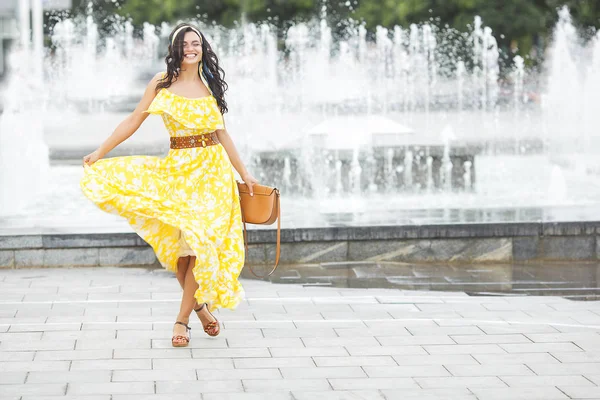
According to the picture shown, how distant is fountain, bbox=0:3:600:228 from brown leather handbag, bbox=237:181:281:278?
4.27m

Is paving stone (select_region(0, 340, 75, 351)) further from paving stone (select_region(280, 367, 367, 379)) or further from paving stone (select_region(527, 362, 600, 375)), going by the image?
paving stone (select_region(527, 362, 600, 375))

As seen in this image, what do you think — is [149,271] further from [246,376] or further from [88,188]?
[246,376]

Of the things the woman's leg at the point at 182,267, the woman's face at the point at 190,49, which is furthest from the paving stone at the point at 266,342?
the woman's face at the point at 190,49

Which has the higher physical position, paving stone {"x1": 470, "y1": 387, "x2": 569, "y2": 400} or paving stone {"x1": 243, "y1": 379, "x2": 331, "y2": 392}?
paving stone {"x1": 243, "y1": 379, "x2": 331, "y2": 392}

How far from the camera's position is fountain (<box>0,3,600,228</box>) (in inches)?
498

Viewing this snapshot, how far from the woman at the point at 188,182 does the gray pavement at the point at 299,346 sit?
322mm

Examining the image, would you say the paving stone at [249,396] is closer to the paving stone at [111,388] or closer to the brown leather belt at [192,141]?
the paving stone at [111,388]

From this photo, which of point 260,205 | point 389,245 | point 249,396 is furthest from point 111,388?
point 389,245

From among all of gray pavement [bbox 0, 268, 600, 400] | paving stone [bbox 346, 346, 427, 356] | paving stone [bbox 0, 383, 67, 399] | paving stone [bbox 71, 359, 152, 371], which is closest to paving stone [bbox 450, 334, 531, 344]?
gray pavement [bbox 0, 268, 600, 400]

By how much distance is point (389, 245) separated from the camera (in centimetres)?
842

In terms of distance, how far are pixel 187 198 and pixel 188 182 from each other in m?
0.08

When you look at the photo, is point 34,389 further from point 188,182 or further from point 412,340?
point 412,340

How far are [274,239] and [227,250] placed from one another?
247 cm

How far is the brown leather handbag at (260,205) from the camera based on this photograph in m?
5.77
